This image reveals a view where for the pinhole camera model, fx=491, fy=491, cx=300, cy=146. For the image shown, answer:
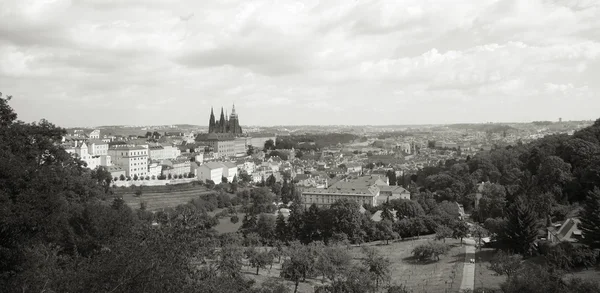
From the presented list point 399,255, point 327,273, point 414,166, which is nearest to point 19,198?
point 327,273

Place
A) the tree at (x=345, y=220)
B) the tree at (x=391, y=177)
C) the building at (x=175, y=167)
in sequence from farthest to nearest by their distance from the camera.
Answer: the tree at (x=391, y=177), the building at (x=175, y=167), the tree at (x=345, y=220)

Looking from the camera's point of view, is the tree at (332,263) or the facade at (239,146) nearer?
the tree at (332,263)

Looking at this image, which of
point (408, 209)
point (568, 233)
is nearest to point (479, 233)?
point (568, 233)

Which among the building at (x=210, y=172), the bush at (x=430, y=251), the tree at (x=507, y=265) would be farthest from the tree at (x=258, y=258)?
the building at (x=210, y=172)

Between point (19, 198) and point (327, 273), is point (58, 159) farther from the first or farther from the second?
point (327, 273)

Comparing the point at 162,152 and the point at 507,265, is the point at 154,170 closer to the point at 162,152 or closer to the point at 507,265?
the point at 162,152

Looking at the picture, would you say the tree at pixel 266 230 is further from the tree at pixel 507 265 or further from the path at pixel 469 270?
the tree at pixel 507 265

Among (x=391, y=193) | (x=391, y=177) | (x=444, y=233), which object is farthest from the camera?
(x=391, y=177)
